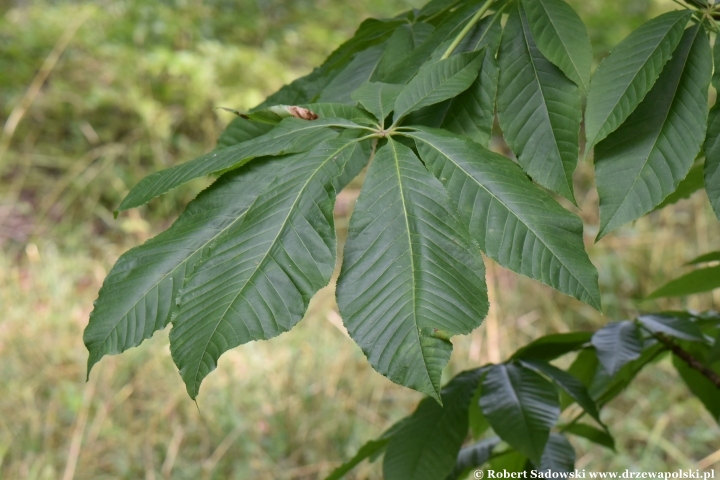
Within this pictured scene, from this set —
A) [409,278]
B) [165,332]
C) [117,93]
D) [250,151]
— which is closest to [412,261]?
[409,278]

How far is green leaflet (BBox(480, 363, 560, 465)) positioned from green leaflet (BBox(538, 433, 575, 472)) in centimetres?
10

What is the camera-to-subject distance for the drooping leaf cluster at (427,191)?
45cm

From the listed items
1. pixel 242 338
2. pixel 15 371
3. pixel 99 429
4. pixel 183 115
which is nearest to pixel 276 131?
pixel 242 338

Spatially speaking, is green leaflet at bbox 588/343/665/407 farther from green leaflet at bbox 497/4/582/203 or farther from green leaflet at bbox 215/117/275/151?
green leaflet at bbox 215/117/275/151

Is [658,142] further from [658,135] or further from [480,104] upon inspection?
[480,104]

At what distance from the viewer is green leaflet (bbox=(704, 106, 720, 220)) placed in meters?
0.53

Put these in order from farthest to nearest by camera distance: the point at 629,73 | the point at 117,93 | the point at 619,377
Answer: the point at 117,93, the point at 619,377, the point at 629,73

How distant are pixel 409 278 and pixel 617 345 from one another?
484mm

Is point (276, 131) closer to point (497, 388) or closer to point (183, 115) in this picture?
point (497, 388)

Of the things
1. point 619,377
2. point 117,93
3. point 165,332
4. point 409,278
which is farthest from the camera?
point 117,93

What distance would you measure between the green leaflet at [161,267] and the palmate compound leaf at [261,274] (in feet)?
0.08

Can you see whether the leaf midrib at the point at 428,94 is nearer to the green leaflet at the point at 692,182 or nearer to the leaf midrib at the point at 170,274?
the leaf midrib at the point at 170,274

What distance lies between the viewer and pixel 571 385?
0.80m

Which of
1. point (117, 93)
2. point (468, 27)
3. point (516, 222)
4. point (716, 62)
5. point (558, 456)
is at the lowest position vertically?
point (558, 456)
